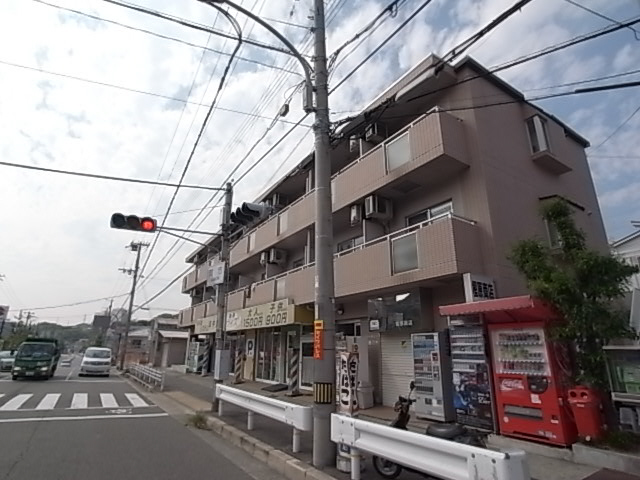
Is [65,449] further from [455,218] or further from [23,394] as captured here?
[23,394]

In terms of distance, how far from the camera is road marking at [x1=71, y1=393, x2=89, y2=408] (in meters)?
11.6

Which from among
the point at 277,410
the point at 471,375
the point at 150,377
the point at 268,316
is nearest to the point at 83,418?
the point at 277,410

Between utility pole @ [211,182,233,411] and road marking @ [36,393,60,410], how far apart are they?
5.01 m

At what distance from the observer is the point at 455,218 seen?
28.6ft

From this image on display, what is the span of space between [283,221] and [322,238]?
1065 cm

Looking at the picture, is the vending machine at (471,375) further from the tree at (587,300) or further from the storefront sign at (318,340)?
the storefront sign at (318,340)

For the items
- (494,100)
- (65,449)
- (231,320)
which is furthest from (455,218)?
(231,320)

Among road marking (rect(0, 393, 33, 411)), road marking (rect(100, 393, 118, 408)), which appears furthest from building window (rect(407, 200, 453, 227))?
road marking (rect(0, 393, 33, 411))

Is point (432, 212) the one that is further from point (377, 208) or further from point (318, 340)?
point (318, 340)

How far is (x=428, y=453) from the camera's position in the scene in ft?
11.9

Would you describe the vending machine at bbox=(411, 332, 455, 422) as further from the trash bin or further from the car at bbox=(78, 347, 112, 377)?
the car at bbox=(78, 347, 112, 377)

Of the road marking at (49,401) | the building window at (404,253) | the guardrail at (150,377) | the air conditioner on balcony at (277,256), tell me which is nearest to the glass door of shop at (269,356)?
the air conditioner on balcony at (277,256)

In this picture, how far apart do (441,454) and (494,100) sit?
33.8ft

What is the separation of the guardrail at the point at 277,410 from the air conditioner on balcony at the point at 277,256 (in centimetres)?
921
